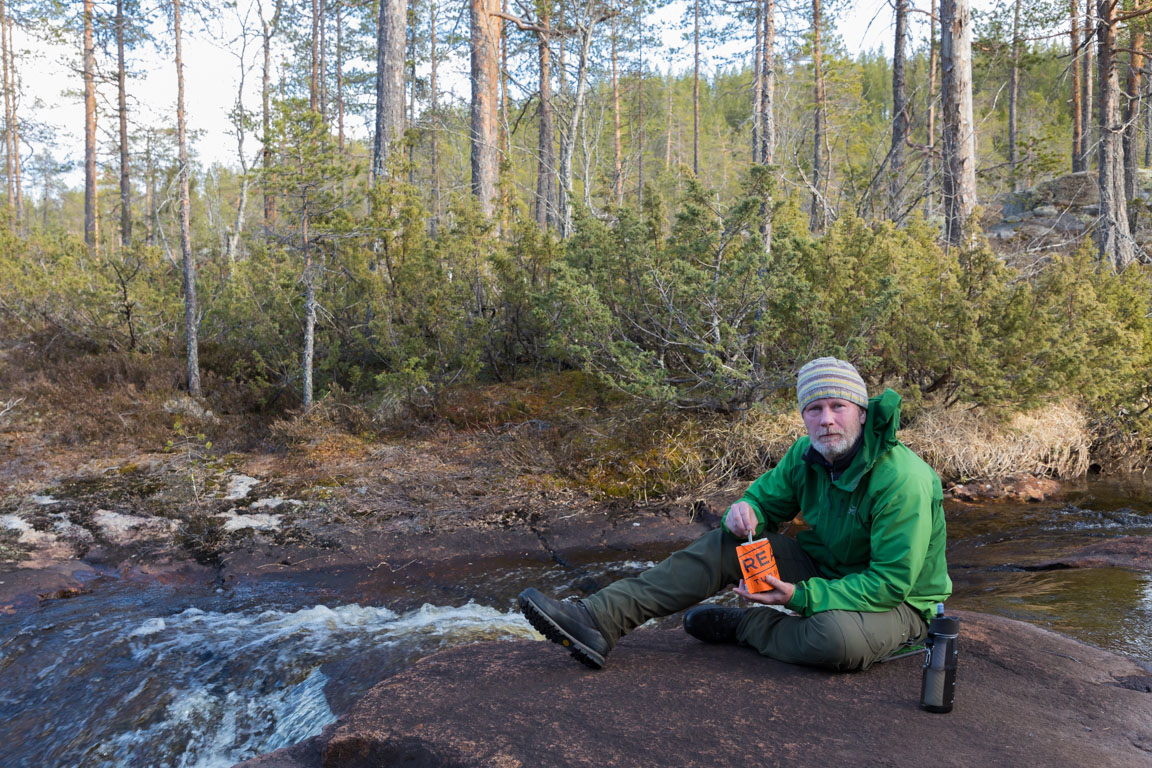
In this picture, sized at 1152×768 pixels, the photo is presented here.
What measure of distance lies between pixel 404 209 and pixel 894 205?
274 inches

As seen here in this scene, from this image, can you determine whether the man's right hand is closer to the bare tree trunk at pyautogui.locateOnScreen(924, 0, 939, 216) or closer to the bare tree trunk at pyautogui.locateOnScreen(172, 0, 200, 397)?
the bare tree trunk at pyautogui.locateOnScreen(924, 0, 939, 216)

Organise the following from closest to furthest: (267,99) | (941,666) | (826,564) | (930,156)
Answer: (941,666)
(826,564)
(930,156)
(267,99)

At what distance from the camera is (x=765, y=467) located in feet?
25.0

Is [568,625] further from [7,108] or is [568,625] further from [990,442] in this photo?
[7,108]

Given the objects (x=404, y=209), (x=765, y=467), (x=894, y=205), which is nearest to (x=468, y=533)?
(x=765, y=467)

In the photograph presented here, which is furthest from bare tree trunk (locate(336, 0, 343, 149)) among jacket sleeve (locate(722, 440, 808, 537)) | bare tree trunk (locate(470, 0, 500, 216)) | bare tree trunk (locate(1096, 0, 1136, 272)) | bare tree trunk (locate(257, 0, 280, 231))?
jacket sleeve (locate(722, 440, 808, 537))

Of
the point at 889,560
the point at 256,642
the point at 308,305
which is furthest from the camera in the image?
the point at 308,305

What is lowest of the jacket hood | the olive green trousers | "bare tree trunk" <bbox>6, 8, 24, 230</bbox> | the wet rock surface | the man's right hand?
the wet rock surface

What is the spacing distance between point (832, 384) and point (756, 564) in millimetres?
806

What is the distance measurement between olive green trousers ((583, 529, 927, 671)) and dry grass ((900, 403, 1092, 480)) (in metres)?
5.03

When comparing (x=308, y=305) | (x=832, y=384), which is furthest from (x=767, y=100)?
(x=832, y=384)

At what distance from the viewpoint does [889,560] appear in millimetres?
3082

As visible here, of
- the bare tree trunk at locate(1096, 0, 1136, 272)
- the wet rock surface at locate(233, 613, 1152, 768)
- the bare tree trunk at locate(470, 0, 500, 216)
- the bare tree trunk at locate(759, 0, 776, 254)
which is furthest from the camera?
the bare tree trunk at locate(470, 0, 500, 216)

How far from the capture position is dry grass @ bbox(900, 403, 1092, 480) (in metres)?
7.88
